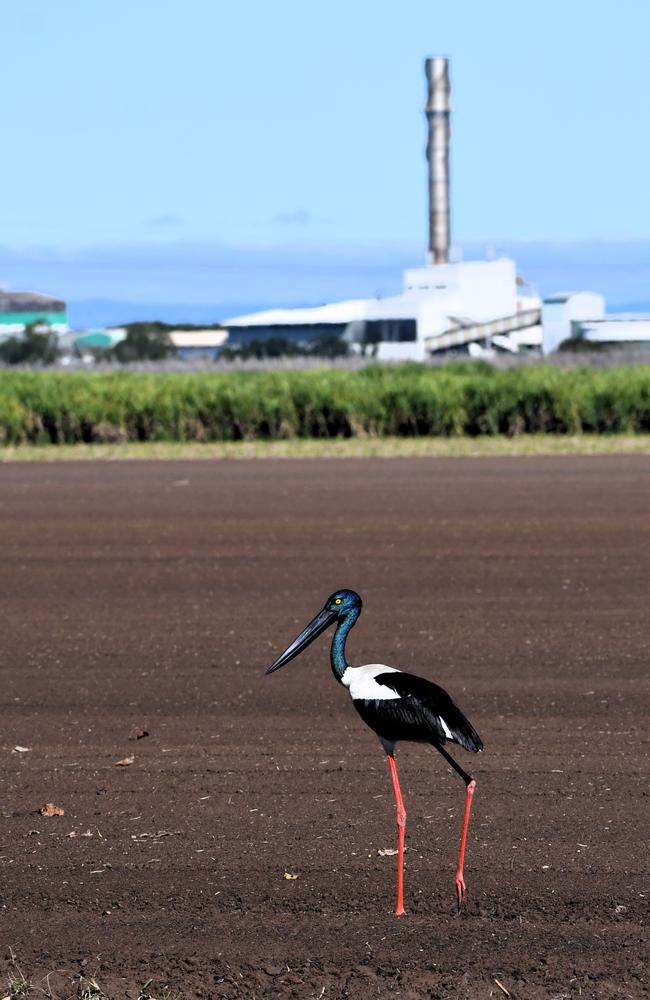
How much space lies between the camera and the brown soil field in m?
5.34

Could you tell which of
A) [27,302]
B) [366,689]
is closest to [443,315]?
[27,302]

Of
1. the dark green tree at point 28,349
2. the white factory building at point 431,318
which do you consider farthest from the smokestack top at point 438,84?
the dark green tree at point 28,349

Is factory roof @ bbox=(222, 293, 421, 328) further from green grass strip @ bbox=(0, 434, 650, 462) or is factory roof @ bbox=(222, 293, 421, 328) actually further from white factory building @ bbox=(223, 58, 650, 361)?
green grass strip @ bbox=(0, 434, 650, 462)

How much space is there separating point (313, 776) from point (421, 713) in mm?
3178

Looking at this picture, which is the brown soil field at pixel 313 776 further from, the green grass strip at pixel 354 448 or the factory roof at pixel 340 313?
the factory roof at pixel 340 313

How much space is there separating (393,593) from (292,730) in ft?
15.0

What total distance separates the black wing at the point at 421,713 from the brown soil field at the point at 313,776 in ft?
3.70

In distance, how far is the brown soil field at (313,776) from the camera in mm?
5344

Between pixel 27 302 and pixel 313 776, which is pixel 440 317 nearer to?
pixel 27 302

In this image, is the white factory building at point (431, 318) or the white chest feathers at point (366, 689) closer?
the white chest feathers at point (366, 689)

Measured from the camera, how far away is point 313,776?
24.3 feet

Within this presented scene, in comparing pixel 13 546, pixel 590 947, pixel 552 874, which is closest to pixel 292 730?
pixel 552 874

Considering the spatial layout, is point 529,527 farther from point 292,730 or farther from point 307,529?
point 292,730

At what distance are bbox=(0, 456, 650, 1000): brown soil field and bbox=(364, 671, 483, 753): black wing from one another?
1128 mm
